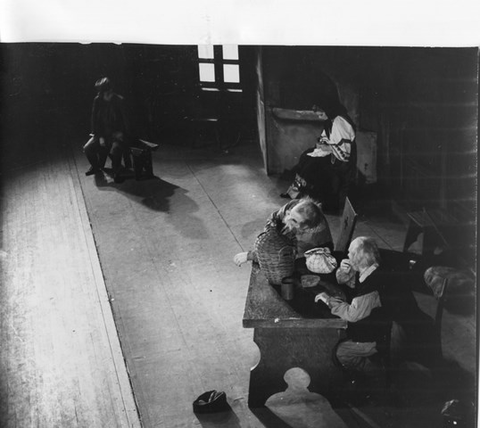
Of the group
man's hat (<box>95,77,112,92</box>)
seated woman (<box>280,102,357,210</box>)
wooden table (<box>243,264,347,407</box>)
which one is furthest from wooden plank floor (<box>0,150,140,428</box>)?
seated woman (<box>280,102,357,210</box>)

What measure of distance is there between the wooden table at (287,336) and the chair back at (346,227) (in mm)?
347

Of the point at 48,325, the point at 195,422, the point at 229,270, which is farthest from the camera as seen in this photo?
the point at 229,270

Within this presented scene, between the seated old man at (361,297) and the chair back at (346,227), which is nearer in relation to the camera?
the seated old man at (361,297)

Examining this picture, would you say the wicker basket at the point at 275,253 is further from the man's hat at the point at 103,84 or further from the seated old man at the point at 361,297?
the man's hat at the point at 103,84

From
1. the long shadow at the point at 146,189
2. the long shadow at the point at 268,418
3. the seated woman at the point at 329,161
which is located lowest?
the long shadow at the point at 268,418

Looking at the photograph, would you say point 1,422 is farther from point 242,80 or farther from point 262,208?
point 242,80

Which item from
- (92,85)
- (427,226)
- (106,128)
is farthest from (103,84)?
(427,226)

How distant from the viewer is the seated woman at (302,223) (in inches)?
164

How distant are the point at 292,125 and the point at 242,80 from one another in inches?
15.5

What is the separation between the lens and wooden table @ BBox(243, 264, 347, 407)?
13.3 feet

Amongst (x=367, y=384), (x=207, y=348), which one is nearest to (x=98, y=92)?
(x=207, y=348)

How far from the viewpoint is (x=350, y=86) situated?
13.0 feet

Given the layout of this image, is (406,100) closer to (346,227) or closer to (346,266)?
(346,227)

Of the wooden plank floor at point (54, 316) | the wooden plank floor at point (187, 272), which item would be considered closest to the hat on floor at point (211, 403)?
the wooden plank floor at point (187, 272)
